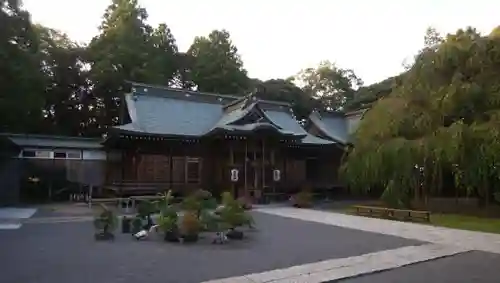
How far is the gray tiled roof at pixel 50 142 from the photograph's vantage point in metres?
19.9

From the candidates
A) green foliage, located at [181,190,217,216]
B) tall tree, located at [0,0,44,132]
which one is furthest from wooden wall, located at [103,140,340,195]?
green foliage, located at [181,190,217,216]

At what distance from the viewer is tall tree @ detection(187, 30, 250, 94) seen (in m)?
35.4

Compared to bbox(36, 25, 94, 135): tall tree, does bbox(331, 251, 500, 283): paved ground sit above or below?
below

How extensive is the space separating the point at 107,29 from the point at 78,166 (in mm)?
14504

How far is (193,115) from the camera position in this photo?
78.2ft

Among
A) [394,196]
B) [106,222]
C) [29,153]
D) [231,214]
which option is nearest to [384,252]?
[231,214]

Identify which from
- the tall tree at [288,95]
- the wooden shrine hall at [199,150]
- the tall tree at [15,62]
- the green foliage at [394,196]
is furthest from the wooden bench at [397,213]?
the tall tree at [288,95]

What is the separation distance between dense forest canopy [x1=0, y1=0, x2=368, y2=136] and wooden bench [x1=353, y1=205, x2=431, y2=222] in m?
13.7

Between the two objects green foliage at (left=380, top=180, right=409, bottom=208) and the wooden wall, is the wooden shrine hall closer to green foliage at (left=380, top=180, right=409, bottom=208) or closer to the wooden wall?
the wooden wall

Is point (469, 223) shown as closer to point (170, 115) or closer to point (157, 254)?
point (157, 254)

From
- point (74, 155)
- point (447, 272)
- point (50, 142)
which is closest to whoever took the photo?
point (447, 272)

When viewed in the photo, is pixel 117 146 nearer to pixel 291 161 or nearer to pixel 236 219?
pixel 291 161

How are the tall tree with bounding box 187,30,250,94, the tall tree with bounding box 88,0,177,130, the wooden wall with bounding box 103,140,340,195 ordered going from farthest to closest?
the tall tree with bounding box 187,30,250,94 → the tall tree with bounding box 88,0,177,130 → the wooden wall with bounding box 103,140,340,195

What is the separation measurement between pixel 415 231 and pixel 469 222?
328 cm
